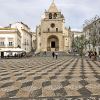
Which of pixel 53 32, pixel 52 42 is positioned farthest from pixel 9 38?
pixel 52 42

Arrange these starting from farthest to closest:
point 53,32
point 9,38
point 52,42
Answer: point 52,42 → point 53,32 → point 9,38

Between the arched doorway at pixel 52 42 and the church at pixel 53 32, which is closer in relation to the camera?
the church at pixel 53 32

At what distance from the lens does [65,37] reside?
1794 inches

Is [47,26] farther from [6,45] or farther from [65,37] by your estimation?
[6,45]

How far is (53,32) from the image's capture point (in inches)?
1705

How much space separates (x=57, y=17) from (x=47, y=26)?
5150 mm

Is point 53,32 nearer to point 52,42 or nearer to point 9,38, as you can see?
point 52,42

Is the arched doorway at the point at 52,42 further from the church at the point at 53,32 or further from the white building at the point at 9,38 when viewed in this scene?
the white building at the point at 9,38

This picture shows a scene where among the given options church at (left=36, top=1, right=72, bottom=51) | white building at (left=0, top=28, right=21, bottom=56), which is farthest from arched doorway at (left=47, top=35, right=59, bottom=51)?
white building at (left=0, top=28, right=21, bottom=56)

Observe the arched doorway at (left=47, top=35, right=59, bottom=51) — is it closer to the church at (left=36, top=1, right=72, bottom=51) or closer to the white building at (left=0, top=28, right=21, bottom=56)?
the church at (left=36, top=1, right=72, bottom=51)

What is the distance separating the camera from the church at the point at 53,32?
142ft

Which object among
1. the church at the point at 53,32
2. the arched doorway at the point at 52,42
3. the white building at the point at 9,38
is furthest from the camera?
the arched doorway at the point at 52,42

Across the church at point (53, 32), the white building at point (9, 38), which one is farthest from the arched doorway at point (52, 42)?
the white building at point (9, 38)

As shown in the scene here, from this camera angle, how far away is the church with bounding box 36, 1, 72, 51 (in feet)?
142
